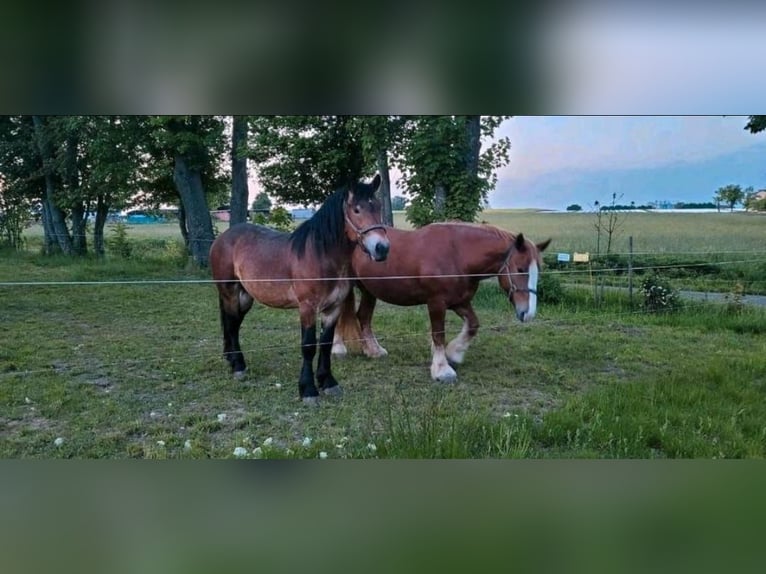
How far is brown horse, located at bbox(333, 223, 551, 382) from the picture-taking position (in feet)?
7.64

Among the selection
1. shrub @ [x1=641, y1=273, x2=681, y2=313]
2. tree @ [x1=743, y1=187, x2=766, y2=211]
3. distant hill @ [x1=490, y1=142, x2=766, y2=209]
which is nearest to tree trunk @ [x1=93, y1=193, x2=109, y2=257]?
distant hill @ [x1=490, y1=142, x2=766, y2=209]

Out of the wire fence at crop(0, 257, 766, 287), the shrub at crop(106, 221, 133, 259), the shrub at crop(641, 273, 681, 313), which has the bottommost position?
the shrub at crop(641, 273, 681, 313)

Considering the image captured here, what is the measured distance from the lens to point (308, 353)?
2.35m

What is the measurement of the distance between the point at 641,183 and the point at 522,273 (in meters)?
0.73

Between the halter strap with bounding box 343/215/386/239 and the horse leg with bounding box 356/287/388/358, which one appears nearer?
the halter strap with bounding box 343/215/386/239

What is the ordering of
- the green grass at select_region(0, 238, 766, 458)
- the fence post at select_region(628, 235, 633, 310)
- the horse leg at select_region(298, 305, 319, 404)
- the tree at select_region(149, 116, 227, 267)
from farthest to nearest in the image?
the fence post at select_region(628, 235, 633, 310), the horse leg at select_region(298, 305, 319, 404), the tree at select_region(149, 116, 227, 267), the green grass at select_region(0, 238, 766, 458)

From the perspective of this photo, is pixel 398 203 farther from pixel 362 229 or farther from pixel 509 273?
pixel 509 273

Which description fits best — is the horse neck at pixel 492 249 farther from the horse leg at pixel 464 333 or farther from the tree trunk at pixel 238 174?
the tree trunk at pixel 238 174

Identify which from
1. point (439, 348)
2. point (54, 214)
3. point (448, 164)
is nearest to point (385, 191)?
point (448, 164)

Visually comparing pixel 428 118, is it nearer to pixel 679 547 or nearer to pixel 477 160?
pixel 477 160

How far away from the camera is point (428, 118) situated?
7.22ft

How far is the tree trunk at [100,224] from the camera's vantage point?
236 centimetres

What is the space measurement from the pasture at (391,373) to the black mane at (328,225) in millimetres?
260

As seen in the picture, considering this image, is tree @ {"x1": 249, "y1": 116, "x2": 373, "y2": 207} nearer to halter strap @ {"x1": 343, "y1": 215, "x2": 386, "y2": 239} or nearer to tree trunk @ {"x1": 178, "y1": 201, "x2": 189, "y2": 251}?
halter strap @ {"x1": 343, "y1": 215, "x2": 386, "y2": 239}
